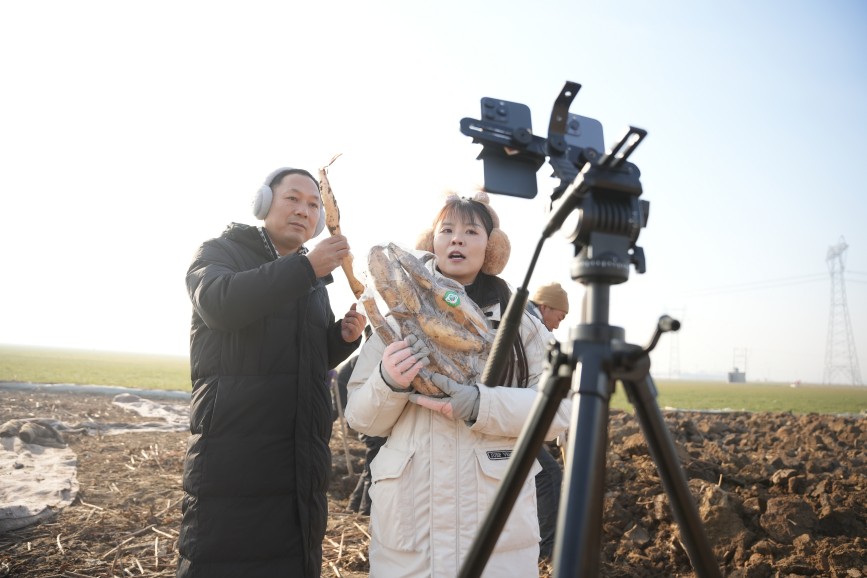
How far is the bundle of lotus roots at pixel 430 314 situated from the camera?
253 centimetres

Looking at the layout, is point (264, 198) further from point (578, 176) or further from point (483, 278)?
point (578, 176)

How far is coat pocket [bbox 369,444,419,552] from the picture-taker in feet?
7.55

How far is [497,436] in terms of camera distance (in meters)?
2.44

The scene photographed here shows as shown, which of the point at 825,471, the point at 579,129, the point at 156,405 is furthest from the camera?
the point at 156,405

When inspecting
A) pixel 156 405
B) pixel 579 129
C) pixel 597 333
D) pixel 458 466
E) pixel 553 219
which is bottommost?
pixel 156 405

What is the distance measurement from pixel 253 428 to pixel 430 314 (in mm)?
959

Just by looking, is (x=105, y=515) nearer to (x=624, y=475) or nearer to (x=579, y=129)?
(x=624, y=475)

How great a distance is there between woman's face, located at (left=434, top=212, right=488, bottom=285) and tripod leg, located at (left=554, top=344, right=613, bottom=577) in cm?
145

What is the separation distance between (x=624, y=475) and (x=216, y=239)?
4883 mm

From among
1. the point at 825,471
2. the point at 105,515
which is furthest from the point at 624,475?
the point at 105,515

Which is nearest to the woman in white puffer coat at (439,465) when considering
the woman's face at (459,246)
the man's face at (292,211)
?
the woman's face at (459,246)

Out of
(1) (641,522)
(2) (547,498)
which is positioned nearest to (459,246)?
(2) (547,498)

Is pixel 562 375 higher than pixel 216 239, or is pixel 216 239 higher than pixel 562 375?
pixel 216 239

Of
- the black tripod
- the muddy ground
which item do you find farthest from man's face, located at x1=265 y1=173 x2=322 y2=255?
the muddy ground
